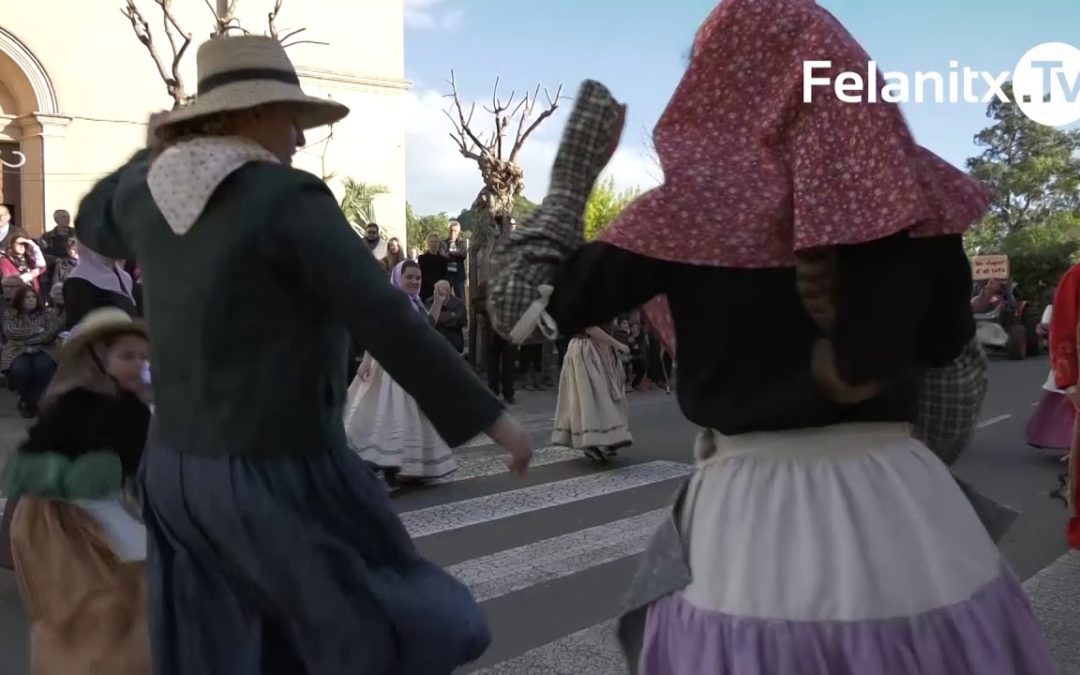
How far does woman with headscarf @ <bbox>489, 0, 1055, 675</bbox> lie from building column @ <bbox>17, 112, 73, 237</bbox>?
Result: 67.0 ft

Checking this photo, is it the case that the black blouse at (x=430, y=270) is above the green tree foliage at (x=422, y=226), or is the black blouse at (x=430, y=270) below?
below

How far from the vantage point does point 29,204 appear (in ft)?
66.7

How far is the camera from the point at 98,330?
3.40m

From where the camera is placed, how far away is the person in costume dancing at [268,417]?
2.11 meters

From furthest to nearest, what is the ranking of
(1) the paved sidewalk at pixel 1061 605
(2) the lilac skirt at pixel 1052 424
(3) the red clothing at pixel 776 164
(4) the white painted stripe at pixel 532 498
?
(2) the lilac skirt at pixel 1052 424
(4) the white painted stripe at pixel 532 498
(1) the paved sidewalk at pixel 1061 605
(3) the red clothing at pixel 776 164

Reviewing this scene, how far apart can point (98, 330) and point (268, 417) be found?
1501 mm

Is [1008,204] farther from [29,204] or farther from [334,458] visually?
[334,458]

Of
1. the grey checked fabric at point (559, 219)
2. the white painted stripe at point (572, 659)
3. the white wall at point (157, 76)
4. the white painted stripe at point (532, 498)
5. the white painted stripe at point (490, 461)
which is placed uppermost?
the white wall at point (157, 76)

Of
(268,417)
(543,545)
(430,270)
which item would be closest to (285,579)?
(268,417)

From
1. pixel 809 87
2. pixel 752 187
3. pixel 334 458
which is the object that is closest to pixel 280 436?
pixel 334 458

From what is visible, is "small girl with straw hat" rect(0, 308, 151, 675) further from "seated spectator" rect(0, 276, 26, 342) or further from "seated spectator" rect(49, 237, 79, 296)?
"seated spectator" rect(49, 237, 79, 296)

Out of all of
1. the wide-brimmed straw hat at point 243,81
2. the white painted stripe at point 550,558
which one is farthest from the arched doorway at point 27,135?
the wide-brimmed straw hat at point 243,81

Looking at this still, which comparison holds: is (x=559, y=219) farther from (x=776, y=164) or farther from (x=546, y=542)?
(x=546, y=542)

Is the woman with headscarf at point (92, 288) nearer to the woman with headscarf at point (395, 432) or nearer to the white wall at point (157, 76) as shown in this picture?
the woman with headscarf at point (395, 432)
